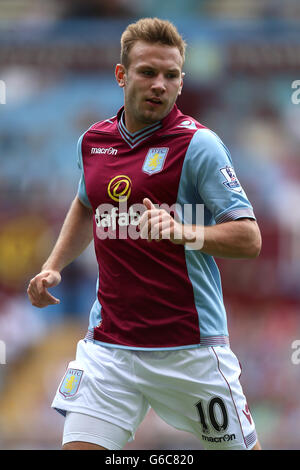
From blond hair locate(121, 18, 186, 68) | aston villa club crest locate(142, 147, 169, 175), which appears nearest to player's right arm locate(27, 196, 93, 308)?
aston villa club crest locate(142, 147, 169, 175)

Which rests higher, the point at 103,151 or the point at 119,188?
the point at 103,151

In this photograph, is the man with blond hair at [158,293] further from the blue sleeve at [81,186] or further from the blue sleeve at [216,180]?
the blue sleeve at [81,186]

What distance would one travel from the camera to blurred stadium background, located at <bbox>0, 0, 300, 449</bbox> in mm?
8656

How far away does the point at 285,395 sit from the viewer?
8.64 metres

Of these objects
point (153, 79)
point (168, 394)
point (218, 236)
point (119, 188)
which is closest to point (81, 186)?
point (119, 188)

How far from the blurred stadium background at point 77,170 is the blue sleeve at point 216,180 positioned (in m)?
5.66

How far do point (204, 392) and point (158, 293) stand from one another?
17.1 inches

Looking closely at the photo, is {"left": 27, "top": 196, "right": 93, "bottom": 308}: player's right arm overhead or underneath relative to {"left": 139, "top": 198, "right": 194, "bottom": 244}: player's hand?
underneath

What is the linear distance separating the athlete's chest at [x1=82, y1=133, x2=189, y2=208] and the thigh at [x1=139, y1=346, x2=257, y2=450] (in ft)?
2.14

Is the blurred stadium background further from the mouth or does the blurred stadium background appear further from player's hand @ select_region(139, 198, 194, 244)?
player's hand @ select_region(139, 198, 194, 244)

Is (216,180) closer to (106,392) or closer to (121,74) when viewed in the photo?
(121,74)

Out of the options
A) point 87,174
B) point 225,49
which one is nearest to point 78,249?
point 87,174

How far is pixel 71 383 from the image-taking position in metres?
3.27
